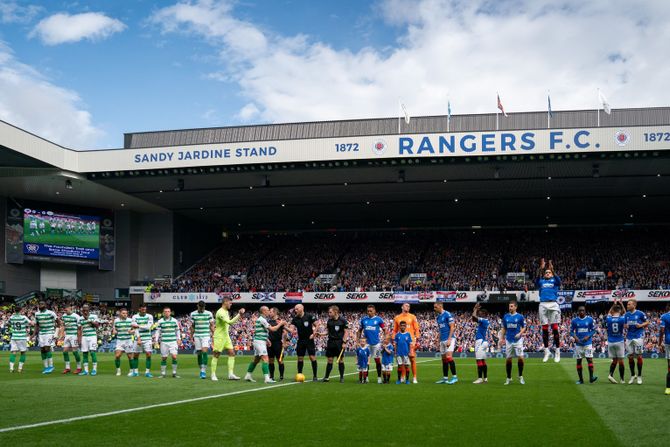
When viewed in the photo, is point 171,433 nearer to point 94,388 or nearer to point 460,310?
point 94,388

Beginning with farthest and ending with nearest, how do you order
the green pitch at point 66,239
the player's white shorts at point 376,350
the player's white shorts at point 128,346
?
1. the green pitch at point 66,239
2. the player's white shorts at point 128,346
3. the player's white shorts at point 376,350

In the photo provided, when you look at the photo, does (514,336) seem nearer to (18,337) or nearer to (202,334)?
(202,334)

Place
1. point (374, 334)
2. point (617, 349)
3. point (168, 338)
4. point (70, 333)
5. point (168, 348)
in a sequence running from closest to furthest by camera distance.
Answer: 1. point (617, 349)
2. point (374, 334)
3. point (168, 348)
4. point (168, 338)
5. point (70, 333)

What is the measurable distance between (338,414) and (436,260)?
148 feet

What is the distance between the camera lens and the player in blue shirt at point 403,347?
722 inches

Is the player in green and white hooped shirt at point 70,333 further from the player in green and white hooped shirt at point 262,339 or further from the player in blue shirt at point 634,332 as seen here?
the player in blue shirt at point 634,332

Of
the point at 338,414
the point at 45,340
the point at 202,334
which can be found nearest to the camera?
the point at 338,414

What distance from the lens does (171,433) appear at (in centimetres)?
961

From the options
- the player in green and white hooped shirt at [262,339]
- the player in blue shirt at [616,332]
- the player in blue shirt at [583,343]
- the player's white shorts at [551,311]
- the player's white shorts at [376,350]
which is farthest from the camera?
the player's white shorts at [551,311]

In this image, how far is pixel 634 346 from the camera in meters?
17.9

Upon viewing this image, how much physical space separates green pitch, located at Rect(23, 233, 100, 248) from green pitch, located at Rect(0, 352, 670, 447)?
34.8 metres

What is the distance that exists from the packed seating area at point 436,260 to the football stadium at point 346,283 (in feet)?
0.77

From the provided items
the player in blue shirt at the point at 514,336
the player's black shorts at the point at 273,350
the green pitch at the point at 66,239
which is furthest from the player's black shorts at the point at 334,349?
the green pitch at the point at 66,239

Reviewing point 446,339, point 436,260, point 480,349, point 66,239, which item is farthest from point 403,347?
point 66,239
